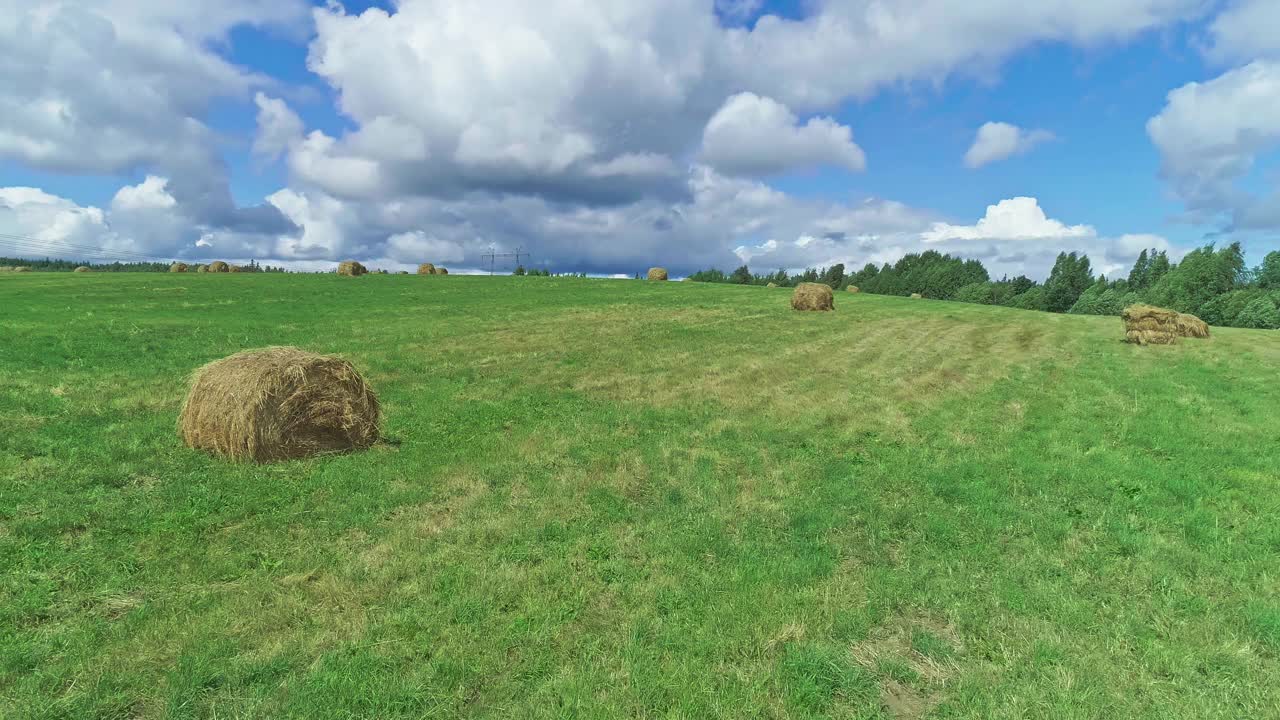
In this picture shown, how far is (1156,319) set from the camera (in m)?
28.1

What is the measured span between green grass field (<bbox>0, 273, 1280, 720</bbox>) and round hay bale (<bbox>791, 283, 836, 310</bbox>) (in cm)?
2468

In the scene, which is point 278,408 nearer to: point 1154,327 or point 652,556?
point 652,556

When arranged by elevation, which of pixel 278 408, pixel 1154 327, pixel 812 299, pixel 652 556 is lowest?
pixel 652 556

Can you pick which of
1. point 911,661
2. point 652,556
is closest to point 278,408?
point 652,556

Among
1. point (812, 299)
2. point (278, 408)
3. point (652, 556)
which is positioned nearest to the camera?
point (652, 556)

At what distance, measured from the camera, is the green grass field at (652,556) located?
514 centimetres

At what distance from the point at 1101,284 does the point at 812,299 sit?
398 feet

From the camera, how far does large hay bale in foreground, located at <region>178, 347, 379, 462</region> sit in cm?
1062

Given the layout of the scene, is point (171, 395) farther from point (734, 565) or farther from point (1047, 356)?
point (1047, 356)

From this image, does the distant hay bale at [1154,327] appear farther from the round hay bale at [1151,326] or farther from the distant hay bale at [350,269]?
the distant hay bale at [350,269]

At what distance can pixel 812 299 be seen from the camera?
41.7m

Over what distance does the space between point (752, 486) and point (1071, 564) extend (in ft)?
14.4

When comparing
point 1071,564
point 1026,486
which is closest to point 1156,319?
point 1026,486

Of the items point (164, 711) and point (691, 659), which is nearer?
point (164, 711)
